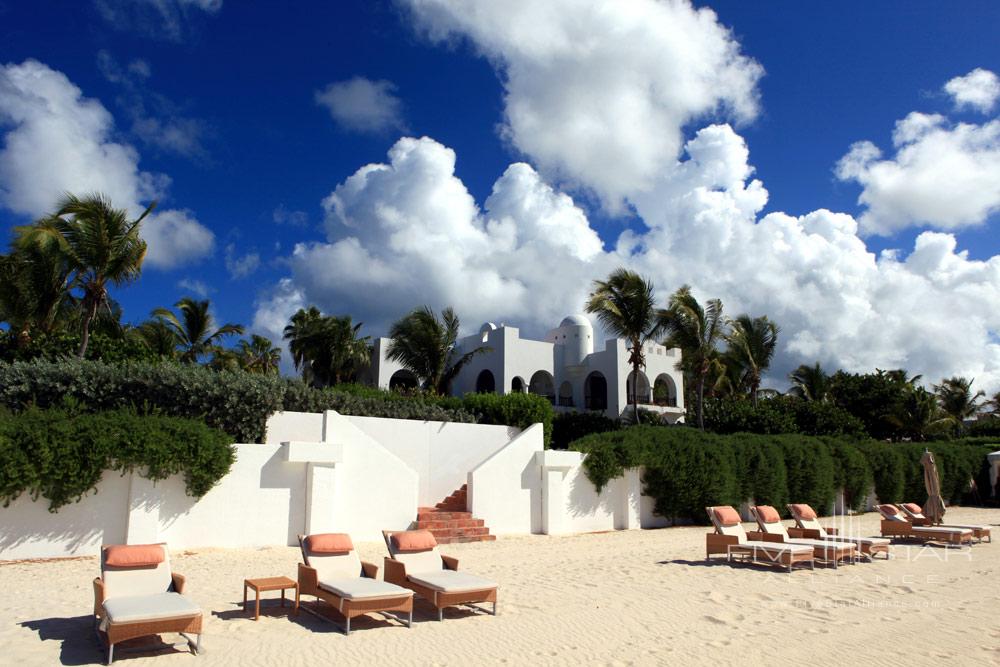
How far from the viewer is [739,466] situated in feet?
60.4

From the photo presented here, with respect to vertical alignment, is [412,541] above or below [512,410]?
below

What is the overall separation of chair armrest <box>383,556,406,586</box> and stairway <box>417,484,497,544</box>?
19.4ft

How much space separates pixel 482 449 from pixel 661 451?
448cm

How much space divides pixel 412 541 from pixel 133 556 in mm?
2991

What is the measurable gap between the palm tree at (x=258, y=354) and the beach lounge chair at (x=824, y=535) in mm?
30962

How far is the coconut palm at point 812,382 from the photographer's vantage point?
4112 centimetres

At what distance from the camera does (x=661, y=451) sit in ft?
55.8

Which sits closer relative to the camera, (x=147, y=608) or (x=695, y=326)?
(x=147, y=608)

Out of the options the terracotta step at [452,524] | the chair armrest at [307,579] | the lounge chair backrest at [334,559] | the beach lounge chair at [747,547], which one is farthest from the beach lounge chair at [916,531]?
the chair armrest at [307,579]

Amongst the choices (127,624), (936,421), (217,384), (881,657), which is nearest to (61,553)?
(217,384)

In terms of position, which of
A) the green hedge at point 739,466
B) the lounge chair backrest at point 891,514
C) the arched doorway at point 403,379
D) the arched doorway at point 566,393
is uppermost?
the arched doorway at point 403,379

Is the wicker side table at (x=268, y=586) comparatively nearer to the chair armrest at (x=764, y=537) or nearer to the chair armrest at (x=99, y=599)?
the chair armrest at (x=99, y=599)

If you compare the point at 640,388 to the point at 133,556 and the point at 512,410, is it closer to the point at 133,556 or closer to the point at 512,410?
the point at 512,410

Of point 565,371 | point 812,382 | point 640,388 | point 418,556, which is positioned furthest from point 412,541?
point 812,382
